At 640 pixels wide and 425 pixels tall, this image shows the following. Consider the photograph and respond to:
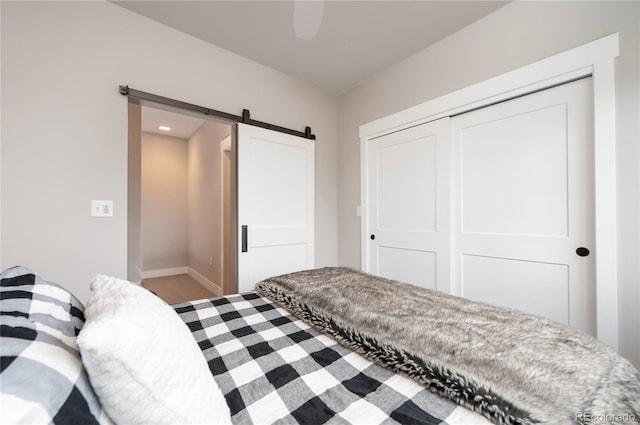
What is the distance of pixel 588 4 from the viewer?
154cm

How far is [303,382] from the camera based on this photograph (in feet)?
2.49

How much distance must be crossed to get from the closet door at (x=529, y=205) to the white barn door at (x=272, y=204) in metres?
1.48

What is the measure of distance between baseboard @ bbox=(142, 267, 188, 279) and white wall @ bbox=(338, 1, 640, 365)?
14.0 feet

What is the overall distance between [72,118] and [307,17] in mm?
1809

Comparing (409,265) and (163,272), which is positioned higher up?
(409,265)

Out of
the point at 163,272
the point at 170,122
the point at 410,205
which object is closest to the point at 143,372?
the point at 410,205

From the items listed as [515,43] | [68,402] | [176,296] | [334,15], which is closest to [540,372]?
[68,402]

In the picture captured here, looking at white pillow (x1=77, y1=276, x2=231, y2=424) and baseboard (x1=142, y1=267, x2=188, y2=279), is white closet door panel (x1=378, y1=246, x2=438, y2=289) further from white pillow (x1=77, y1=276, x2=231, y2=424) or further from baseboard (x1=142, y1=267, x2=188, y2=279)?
baseboard (x1=142, y1=267, x2=188, y2=279)

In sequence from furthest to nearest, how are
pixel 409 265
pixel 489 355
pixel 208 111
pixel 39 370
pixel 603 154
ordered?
1. pixel 409 265
2. pixel 208 111
3. pixel 603 154
4. pixel 489 355
5. pixel 39 370

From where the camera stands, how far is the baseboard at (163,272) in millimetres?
4511

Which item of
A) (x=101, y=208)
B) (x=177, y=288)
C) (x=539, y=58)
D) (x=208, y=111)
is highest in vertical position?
(x=539, y=58)

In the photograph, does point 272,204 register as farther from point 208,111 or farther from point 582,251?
point 582,251

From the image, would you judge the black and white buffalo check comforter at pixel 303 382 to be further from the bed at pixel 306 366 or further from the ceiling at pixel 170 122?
the ceiling at pixel 170 122

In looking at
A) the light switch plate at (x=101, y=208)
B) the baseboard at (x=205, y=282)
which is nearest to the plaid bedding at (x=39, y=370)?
the light switch plate at (x=101, y=208)
